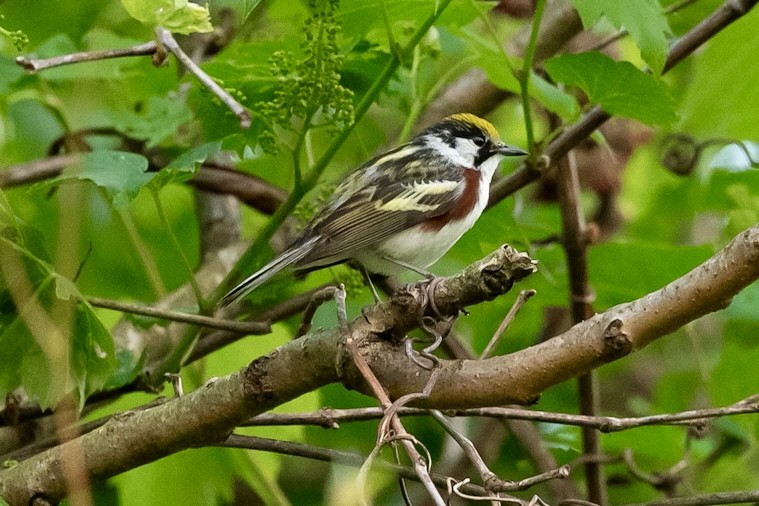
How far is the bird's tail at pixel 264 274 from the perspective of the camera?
2.66m

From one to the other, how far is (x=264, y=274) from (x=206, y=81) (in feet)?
3.47

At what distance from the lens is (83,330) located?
7.40ft

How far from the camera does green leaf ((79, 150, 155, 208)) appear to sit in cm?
224

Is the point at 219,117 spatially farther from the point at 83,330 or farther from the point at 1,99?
the point at 1,99

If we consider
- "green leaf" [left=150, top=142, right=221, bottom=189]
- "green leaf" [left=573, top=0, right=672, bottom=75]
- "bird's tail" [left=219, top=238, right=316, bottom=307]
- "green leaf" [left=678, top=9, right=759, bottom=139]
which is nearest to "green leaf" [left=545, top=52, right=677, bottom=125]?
"green leaf" [left=573, top=0, right=672, bottom=75]

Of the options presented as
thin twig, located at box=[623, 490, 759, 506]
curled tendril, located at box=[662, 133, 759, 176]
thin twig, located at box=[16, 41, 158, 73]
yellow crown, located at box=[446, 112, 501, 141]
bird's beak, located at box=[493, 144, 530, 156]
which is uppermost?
yellow crown, located at box=[446, 112, 501, 141]

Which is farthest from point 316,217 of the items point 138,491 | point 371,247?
point 138,491

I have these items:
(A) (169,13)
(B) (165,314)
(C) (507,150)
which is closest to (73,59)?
(A) (169,13)

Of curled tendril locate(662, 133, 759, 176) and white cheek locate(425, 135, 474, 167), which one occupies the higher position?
white cheek locate(425, 135, 474, 167)

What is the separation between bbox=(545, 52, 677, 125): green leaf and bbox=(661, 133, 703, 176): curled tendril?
4.02 feet

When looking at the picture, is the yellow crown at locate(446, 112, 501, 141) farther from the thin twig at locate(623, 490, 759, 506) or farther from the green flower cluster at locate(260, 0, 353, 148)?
the thin twig at locate(623, 490, 759, 506)

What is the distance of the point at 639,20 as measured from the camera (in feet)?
7.68

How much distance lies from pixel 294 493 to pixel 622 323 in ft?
9.43

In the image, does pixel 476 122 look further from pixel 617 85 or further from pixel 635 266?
pixel 617 85
